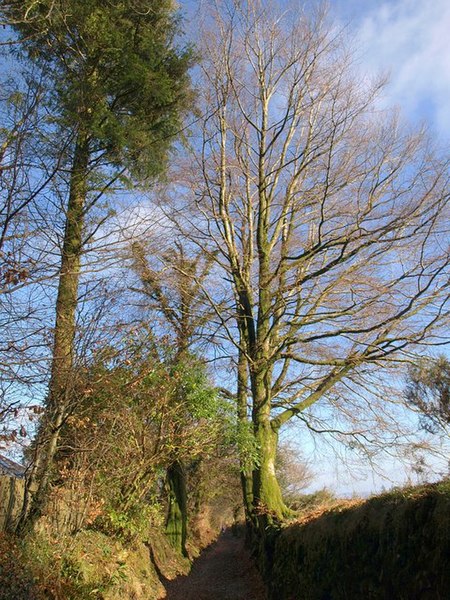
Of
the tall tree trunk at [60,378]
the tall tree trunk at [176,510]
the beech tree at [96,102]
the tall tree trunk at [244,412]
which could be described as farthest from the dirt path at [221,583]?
the beech tree at [96,102]

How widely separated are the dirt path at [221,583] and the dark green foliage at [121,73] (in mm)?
9626

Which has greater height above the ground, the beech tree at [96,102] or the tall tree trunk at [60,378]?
the beech tree at [96,102]

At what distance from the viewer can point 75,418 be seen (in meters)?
9.21

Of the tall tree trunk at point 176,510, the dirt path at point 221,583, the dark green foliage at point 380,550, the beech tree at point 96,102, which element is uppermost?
the beech tree at point 96,102

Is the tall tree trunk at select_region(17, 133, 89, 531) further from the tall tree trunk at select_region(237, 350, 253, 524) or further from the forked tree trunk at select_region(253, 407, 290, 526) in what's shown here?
the tall tree trunk at select_region(237, 350, 253, 524)

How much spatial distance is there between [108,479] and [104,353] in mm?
2374

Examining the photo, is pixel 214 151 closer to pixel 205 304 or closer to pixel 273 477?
pixel 205 304

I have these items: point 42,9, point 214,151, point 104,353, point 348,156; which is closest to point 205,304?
point 214,151

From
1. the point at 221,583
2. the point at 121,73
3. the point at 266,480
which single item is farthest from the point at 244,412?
the point at 121,73

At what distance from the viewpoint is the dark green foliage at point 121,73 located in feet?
30.7

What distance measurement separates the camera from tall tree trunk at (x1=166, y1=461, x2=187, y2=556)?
17.1 metres

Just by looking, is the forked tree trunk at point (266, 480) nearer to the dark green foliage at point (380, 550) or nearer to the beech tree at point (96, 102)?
the dark green foliage at point (380, 550)

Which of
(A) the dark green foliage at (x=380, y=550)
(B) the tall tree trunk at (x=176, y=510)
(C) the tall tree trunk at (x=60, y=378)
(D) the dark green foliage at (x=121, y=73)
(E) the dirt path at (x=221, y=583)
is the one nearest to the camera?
(A) the dark green foliage at (x=380, y=550)

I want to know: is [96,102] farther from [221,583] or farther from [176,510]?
[176,510]
